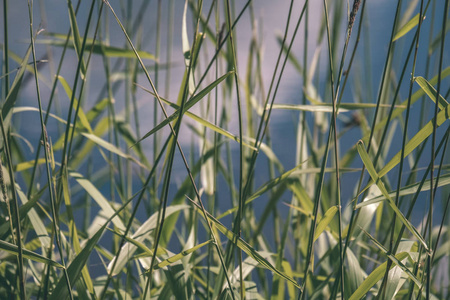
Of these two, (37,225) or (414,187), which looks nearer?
(414,187)

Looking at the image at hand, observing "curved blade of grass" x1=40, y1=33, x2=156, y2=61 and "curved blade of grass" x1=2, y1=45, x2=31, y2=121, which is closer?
"curved blade of grass" x1=2, y1=45, x2=31, y2=121

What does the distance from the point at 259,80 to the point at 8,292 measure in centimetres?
49

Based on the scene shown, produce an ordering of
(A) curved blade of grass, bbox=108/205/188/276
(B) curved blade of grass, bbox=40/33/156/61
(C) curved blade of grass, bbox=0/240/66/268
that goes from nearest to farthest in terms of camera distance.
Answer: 1. (C) curved blade of grass, bbox=0/240/66/268
2. (A) curved blade of grass, bbox=108/205/188/276
3. (B) curved blade of grass, bbox=40/33/156/61

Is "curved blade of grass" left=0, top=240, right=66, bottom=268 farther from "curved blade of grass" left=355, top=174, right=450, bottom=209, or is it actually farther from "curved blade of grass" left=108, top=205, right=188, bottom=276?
"curved blade of grass" left=355, top=174, right=450, bottom=209

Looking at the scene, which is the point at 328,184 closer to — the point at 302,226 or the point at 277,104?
the point at 302,226

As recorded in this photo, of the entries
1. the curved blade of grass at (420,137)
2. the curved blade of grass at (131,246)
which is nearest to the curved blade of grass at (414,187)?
the curved blade of grass at (420,137)

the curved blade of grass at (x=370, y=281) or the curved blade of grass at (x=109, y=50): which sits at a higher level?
the curved blade of grass at (x=109, y=50)

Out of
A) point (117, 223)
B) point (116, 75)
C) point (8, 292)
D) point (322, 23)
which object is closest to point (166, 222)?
point (117, 223)

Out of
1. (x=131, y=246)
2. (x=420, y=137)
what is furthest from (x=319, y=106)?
(x=131, y=246)

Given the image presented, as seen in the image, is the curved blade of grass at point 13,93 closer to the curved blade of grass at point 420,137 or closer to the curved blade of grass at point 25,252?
the curved blade of grass at point 25,252

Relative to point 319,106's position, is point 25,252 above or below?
below

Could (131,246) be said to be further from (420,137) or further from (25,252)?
(420,137)

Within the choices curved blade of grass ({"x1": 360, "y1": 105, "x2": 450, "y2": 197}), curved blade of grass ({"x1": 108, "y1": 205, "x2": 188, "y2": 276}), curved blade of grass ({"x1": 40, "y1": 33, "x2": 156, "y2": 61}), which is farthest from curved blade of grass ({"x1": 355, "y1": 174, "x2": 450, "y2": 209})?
curved blade of grass ({"x1": 40, "y1": 33, "x2": 156, "y2": 61})

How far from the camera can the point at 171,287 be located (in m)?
0.49
